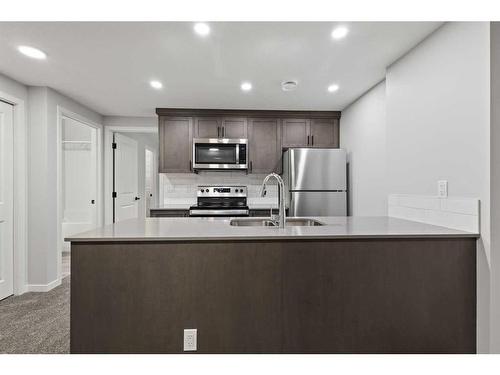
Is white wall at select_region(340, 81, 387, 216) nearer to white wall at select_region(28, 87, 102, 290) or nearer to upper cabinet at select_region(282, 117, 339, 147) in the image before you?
upper cabinet at select_region(282, 117, 339, 147)

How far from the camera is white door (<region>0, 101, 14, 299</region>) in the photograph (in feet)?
9.49

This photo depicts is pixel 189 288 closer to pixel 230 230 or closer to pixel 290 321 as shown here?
pixel 230 230

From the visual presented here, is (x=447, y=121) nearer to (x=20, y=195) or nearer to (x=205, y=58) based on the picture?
(x=205, y=58)

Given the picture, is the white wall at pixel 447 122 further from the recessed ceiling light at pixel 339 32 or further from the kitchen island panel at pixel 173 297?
the kitchen island panel at pixel 173 297

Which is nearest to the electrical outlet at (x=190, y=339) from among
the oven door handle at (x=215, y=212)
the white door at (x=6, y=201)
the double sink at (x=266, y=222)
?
the double sink at (x=266, y=222)

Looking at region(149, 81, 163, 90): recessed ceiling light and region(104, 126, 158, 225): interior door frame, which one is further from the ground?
region(149, 81, 163, 90): recessed ceiling light

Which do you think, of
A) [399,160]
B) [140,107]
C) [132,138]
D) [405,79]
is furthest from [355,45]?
[132,138]

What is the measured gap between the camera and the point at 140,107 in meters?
3.86

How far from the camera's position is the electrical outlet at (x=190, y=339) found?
149 centimetres

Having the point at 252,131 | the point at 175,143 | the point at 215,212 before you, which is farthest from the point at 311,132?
the point at 175,143

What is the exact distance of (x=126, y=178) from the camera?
4.75m

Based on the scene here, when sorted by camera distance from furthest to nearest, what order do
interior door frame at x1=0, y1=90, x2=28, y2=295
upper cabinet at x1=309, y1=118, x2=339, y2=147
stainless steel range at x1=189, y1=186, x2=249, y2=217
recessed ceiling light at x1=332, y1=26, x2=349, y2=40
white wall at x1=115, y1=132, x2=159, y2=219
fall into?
white wall at x1=115, y1=132, x2=159, y2=219 < stainless steel range at x1=189, y1=186, x2=249, y2=217 < upper cabinet at x1=309, y1=118, x2=339, y2=147 < interior door frame at x1=0, y1=90, x2=28, y2=295 < recessed ceiling light at x1=332, y1=26, x2=349, y2=40

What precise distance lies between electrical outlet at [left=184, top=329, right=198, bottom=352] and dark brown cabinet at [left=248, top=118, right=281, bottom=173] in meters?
2.68

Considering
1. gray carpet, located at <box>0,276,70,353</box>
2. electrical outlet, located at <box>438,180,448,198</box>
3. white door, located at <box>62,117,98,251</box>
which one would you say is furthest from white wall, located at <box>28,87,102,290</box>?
electrical outlet, located at <box>438,180,448,198</box>
